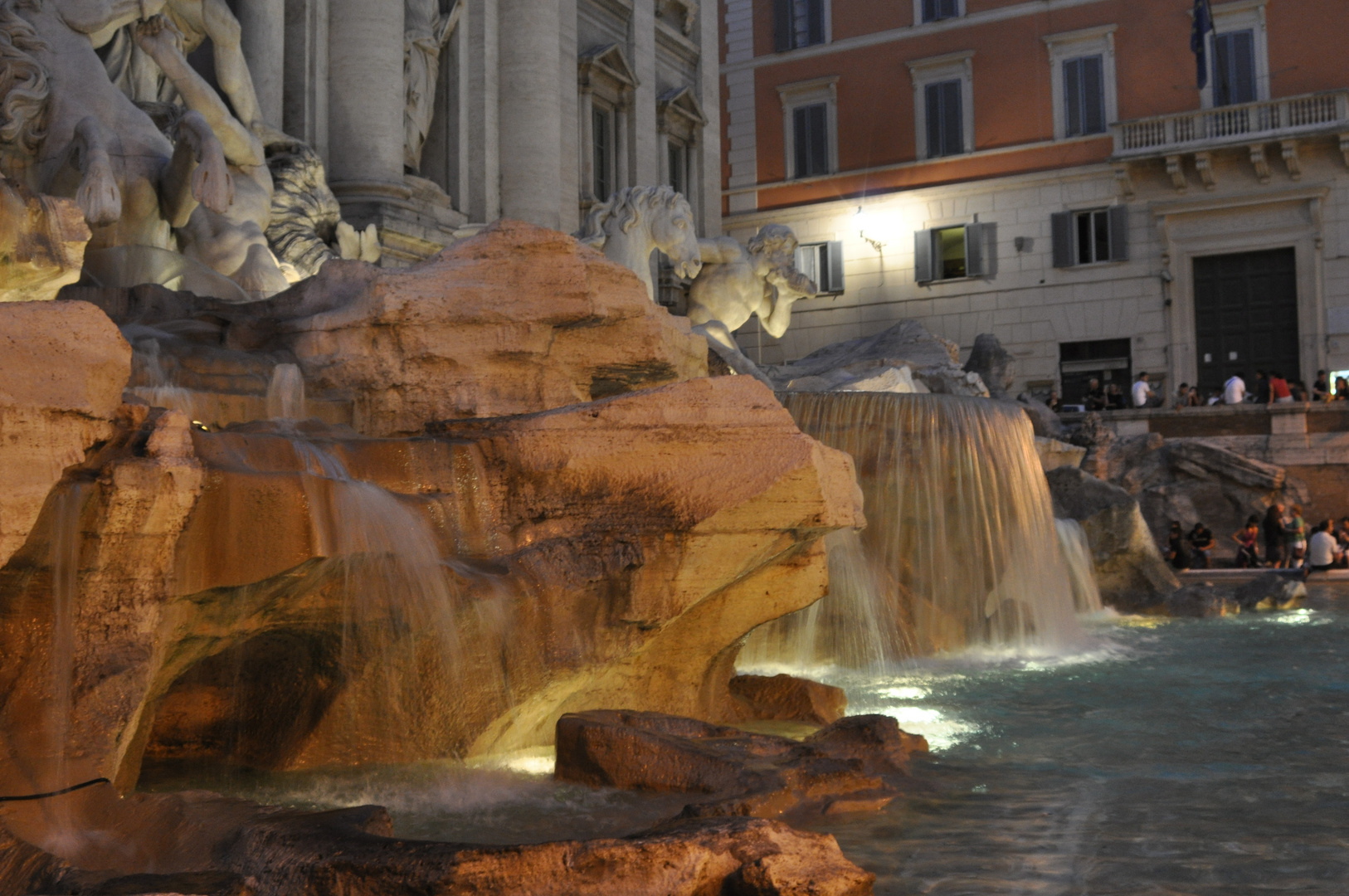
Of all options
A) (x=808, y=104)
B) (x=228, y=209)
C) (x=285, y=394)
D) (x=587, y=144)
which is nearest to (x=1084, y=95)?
(x=808, y=104)

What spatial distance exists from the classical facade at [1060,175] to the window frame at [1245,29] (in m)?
0.04

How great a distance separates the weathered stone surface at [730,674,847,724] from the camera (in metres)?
5.65

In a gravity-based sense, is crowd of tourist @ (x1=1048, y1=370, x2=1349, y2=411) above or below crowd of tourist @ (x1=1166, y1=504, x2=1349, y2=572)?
above

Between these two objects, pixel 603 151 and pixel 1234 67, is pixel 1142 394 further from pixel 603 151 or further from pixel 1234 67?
pixel 603 151

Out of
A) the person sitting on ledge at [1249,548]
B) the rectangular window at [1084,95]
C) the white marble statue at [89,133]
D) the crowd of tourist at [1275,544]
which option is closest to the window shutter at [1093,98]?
the rectangular window at [1084,95]

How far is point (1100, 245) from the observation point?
77.4ft

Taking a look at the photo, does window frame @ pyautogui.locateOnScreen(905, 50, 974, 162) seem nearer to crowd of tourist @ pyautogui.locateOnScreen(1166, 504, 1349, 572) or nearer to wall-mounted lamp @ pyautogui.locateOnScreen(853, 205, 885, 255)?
wall-mounted lamp @ pyautogui.locateOnScreen(853, 205, 885, 255)

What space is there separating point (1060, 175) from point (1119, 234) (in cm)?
157

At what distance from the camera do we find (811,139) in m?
26.5

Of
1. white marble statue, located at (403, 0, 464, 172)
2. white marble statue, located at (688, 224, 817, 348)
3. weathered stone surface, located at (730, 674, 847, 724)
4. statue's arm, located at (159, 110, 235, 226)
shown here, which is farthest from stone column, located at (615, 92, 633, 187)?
weathered stone surface, located at (730, 674, 847, 724)

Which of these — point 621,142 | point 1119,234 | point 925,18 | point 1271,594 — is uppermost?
point 925,18

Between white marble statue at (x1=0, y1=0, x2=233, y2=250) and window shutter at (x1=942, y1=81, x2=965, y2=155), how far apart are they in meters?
18.9

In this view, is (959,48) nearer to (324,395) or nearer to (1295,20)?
(1295,20)

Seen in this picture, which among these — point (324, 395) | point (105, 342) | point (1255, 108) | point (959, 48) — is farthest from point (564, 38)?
point (105, 342)
